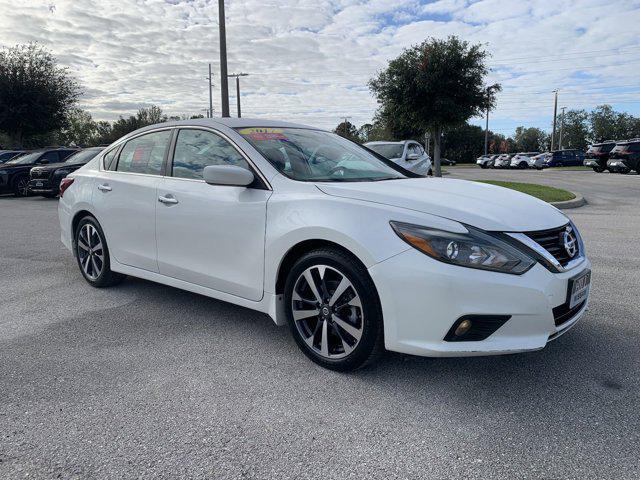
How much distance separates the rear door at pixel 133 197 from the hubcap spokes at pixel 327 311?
1578 millimetres

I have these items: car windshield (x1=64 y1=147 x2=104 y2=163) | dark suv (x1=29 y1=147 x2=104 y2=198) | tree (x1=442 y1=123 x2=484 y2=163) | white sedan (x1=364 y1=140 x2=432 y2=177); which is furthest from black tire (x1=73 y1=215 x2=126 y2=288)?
tree (x1=442 y1=123 x2=484 y2=163)

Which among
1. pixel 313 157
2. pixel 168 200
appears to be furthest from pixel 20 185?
pixel 313 157

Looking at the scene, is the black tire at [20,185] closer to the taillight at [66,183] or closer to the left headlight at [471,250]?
the taillight at [66,183]

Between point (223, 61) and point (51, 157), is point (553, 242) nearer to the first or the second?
point (223, 61)

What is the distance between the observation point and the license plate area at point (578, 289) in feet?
9.49

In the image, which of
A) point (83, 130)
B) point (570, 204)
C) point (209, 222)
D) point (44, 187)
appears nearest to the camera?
point (209, 222)

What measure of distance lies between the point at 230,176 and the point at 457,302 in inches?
64.6

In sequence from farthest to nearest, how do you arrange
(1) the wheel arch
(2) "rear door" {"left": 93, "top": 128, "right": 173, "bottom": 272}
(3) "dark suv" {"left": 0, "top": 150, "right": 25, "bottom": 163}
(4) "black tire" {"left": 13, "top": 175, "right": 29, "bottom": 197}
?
(3) "dark suv" {"left": 0, "top": 150, "right": 25, "bottom": 163} < (4) "black tire" {"left": 13, "top": 175, "right": 29, "bottom": 197} < (2) "rear door" {"left": 93, "top": 128, "right": 173, "bottom": 272} < (1) the wheel arch

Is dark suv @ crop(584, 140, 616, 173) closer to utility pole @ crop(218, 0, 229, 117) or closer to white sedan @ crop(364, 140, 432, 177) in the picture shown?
white sedan @ crop(364, 140, 432, 177)

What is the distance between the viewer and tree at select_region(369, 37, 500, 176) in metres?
20.6

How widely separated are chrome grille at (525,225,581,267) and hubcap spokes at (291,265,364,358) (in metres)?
1.06

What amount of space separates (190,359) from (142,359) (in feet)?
1.03

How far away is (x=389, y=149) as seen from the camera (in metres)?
13.4

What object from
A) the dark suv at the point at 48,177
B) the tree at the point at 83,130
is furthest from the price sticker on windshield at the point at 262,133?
the tree at the point at 83,130
